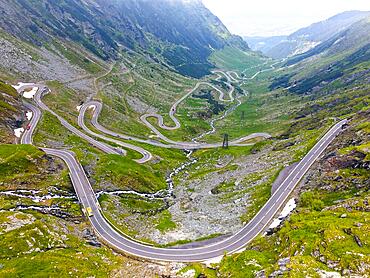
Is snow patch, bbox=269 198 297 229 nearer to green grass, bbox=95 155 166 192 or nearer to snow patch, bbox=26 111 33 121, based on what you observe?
green grass, bbox=95 155 166 192

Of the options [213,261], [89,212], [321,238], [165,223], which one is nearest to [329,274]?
[321,238]

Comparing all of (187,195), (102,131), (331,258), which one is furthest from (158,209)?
(102,131)

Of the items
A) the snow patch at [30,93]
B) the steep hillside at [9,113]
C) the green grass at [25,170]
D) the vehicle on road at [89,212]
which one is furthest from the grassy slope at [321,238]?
the snow patch at [30,93]

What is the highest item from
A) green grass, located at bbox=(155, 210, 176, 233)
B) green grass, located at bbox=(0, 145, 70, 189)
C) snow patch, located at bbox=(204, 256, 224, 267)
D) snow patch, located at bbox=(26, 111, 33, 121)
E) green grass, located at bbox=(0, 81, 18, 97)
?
green grass, located at bbox=(0, 81, 18, 97)

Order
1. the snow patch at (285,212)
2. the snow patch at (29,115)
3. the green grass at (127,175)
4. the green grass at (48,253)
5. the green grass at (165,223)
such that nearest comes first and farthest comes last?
the green grass at (48,253)
the snow patch at (285,212)
the green grass at (165,223)
the green grass at (127,175)
the snow patch at (29,115)

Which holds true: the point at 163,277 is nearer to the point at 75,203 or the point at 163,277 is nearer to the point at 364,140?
the point at 75,203

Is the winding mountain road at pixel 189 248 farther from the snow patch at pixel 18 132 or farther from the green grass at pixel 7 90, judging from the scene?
the green grass at pixel 7 90

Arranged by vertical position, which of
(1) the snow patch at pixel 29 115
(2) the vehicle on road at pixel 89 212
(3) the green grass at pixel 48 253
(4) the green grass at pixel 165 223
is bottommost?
(4) the green grass at pixel 165 223

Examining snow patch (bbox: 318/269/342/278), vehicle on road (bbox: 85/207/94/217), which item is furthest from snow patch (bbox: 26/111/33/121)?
snow patch (bbox: 318/269/342/278)
